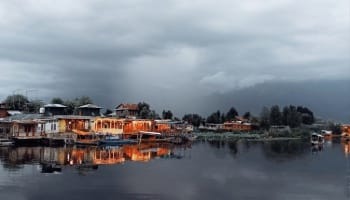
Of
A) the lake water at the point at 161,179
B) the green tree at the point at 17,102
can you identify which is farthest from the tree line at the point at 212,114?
the lake water at the point at 161,179

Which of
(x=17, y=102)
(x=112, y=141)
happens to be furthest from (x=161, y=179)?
(x=17, y=102)

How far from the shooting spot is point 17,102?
8781 cm

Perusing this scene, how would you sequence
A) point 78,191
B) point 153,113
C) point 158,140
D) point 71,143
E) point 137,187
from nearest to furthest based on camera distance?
point 78,191
point 137,187
point 71,143
point 158,140
point 153,113

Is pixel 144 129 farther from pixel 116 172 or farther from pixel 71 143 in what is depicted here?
pixel 116 172

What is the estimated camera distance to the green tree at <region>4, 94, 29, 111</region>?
86119mm

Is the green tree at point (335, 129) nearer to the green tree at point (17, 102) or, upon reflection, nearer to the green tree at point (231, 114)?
the green tree at point (231, 114)

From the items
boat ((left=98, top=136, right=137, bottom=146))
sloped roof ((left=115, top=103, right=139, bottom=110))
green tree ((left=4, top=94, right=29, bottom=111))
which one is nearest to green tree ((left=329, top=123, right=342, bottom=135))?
sloped roof ((left=115, top=103, right=139, bottom=110))

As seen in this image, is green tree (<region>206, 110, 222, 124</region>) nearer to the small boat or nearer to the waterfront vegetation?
the waterfront vegetation

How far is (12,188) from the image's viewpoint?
71.6 feet

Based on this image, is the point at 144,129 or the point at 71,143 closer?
the point at 71,143

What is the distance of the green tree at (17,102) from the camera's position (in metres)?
86.1

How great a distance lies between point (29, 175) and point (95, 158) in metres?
11.6

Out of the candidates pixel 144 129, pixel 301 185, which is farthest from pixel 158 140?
pixel 301 185

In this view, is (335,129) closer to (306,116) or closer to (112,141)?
(306,116)
